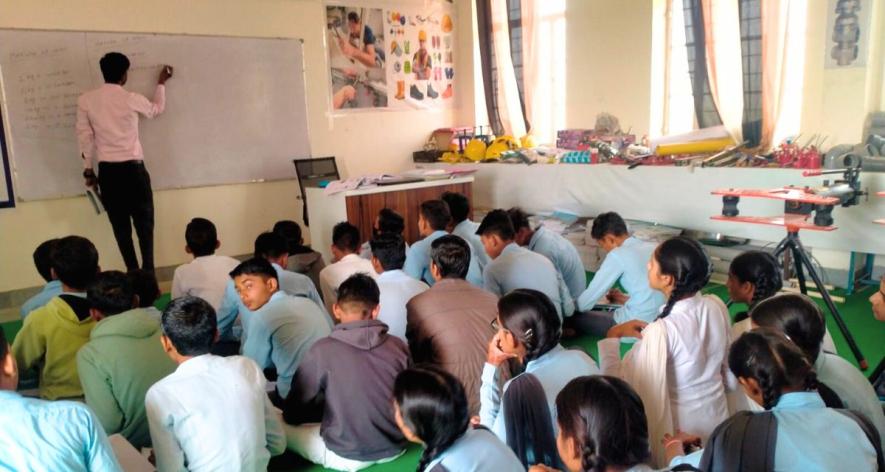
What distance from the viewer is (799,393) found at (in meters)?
1.36

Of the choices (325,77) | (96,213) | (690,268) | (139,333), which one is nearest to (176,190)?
(96,213)

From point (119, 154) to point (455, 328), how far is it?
3616 millimetres

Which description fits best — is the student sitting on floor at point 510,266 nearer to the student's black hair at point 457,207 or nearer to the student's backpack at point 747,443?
the student's black hair at point 457,207

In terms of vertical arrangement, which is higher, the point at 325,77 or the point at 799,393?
the point at 325,77

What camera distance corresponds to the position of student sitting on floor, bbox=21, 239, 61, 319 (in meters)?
2.76

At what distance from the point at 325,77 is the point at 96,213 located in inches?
95.7

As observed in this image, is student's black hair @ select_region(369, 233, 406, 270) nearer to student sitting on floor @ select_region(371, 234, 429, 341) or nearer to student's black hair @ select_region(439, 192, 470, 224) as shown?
student sitting on floor @ select_region(371, 234, 429, 341)

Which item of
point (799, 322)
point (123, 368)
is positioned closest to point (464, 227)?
point (123, 368)

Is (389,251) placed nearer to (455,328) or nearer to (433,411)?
(455,328)

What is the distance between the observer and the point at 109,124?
187 inches

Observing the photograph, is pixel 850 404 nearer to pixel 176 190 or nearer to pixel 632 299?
pixel 632 299

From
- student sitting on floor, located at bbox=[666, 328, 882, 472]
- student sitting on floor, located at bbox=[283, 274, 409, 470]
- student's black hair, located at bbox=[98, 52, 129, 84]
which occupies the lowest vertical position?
student sitting on floor, located at bbox=[283, 274, 409, 470]

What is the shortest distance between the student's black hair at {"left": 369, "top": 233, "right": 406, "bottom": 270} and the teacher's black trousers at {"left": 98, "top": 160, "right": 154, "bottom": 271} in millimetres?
2881

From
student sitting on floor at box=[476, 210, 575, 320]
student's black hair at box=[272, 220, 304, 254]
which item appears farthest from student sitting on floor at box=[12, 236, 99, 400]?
student sitting on floor at box=[476, 210, 575, 320]
